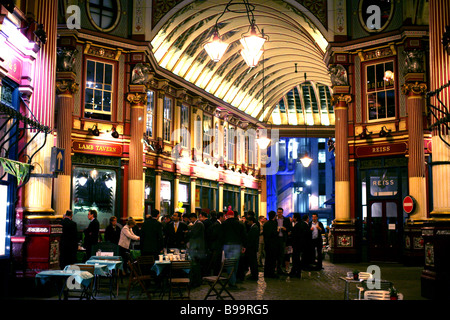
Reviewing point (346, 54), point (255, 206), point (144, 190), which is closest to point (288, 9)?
point (346, 54)

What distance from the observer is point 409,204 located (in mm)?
18359

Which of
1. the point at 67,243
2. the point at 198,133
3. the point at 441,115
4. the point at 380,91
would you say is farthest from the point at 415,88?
the point at 67,243

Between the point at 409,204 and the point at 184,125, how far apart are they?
11531mm

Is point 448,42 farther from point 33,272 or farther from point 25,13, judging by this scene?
point 33,272

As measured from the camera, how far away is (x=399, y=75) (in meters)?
20.2

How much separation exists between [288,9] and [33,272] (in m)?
16.1

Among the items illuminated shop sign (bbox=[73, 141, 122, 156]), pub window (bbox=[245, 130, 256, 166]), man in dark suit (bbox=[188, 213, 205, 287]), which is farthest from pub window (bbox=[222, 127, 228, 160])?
man in dark suit (bbox=[188, 213, 205, 287])

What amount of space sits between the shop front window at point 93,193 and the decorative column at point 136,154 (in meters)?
0.67

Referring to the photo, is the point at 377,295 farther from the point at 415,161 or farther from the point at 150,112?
the point at 150,112

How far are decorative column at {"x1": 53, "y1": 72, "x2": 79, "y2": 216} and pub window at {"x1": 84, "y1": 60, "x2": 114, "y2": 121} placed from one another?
1.15m

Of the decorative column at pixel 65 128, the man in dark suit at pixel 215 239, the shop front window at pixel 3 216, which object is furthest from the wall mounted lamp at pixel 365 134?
the shop front window at pixel 3 216

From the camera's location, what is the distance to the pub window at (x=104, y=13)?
20359 mm

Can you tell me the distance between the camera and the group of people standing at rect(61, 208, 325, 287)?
13273mm
